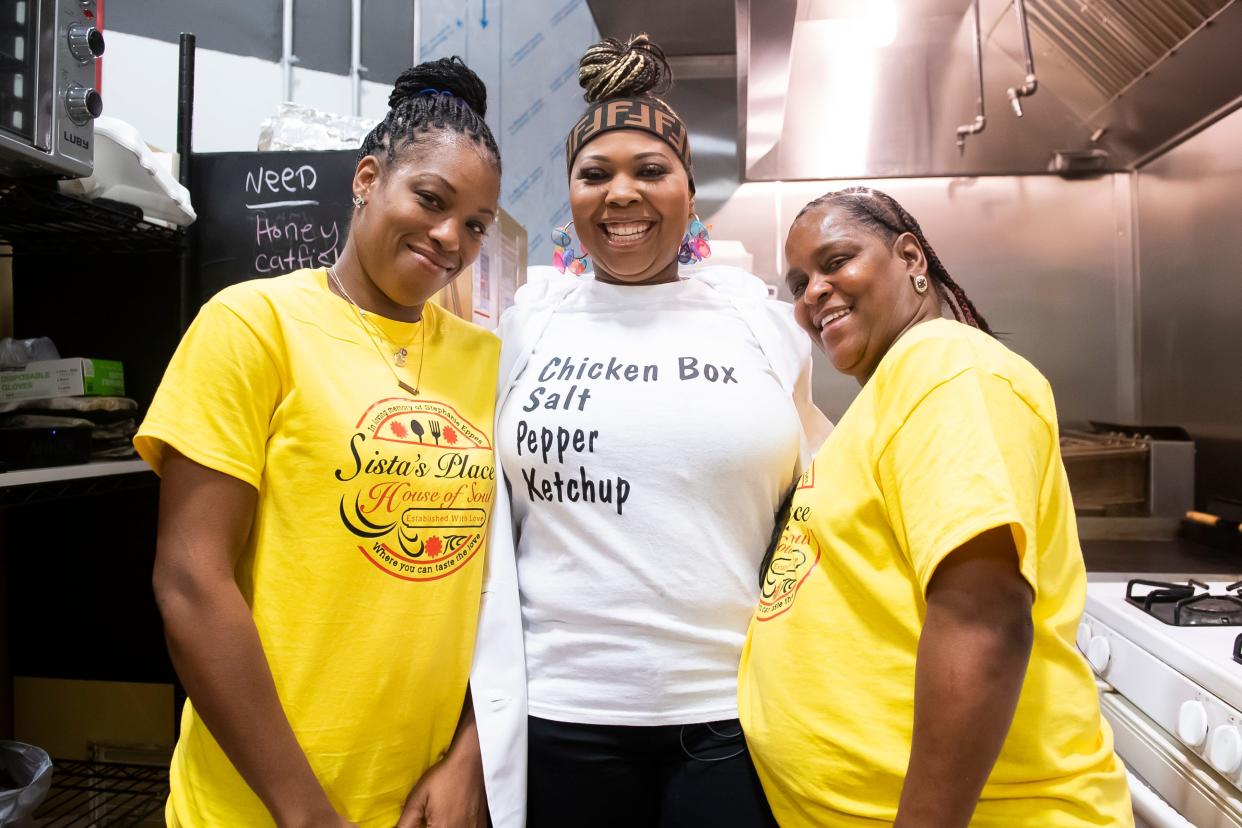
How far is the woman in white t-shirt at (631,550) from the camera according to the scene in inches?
40.0

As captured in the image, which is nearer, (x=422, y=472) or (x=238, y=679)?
(x=238, y=679)

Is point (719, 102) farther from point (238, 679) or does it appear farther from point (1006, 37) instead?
point (238, 679)

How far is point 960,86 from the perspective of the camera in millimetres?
2451

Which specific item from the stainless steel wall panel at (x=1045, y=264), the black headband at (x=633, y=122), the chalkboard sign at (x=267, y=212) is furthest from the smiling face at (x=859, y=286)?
the stainless steel wall panel at (x=1045, y=264)

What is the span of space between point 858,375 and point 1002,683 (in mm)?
448

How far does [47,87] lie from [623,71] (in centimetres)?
89

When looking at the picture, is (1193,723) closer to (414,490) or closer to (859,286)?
(859,286)

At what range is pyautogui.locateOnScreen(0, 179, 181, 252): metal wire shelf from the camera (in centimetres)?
124

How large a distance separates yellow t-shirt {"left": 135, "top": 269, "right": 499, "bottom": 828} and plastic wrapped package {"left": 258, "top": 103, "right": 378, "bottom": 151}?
78 cm

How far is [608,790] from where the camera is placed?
1029 millimetres

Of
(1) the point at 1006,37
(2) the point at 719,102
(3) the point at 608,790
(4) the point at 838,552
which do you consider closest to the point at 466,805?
(3) the point at 608,790

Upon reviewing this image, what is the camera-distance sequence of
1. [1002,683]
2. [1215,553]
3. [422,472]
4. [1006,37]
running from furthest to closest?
[1006,37] < [1215,553] < [422,472] < [1002,683]

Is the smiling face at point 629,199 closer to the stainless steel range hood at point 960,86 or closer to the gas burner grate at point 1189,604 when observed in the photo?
the stainless steel range hood at point 960,86

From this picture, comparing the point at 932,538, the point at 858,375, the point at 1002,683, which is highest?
the point at 858,375
